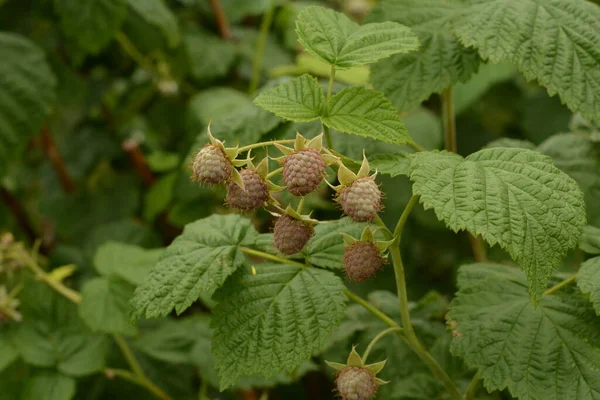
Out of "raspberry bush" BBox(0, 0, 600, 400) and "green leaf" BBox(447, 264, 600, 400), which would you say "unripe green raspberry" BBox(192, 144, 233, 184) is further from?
"green leaf" BBox(447, 264, 600, 400)

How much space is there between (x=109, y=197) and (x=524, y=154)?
1590 millimetres

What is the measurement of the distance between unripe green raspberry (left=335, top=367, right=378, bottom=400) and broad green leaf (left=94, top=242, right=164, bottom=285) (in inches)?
24.9

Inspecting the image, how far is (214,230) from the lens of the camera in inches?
42.4

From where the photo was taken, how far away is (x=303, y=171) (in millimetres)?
796

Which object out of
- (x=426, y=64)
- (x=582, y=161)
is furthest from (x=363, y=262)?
(x=582, y=161)

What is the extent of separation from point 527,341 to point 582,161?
1.67ft

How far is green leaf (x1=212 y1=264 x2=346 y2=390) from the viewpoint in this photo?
904mm

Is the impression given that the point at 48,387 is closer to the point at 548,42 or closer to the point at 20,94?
the point at 20,94

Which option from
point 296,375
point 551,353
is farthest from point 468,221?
point 296,375

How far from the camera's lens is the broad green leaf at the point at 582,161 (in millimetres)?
1256

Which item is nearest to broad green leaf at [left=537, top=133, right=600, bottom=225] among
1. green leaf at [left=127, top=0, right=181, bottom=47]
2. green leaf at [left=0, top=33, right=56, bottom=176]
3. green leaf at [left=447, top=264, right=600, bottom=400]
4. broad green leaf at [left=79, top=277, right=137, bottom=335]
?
green leaf at [left=447, top=264, right=600, bottom=400]

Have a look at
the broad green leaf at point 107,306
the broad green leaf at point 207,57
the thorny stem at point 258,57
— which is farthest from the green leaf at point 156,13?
the broad green leaf at point 107,306

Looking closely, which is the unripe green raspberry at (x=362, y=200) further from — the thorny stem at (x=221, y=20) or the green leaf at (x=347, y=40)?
the thorny stem at (x=221, y=20)

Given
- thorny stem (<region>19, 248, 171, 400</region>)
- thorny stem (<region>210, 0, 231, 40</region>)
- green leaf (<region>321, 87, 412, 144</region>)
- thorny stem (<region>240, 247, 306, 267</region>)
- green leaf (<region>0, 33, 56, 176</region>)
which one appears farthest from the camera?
thorny stem (<region>210, 0, 231, 40</region>)
